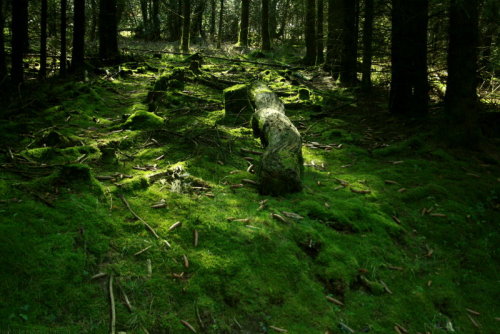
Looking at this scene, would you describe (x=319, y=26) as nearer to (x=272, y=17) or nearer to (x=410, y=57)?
(x=410, y=57)

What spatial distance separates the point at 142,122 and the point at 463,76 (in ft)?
22.3

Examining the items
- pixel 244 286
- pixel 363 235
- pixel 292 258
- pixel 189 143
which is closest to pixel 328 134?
pixel 189 143

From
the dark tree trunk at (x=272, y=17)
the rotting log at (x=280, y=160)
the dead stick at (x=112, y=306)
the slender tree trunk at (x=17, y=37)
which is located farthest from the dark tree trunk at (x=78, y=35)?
the dark tree trunk at (x=272, y=17)

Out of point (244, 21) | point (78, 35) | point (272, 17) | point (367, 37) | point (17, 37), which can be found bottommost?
point (17, 37)

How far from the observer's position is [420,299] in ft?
13.3

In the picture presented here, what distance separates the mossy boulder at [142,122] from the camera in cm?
756

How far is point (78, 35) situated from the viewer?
1200 centimetres

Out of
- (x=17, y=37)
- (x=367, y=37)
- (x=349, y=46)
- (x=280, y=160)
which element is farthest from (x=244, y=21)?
(x=280, y=160)

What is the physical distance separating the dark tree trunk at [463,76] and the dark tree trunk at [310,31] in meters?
12.5

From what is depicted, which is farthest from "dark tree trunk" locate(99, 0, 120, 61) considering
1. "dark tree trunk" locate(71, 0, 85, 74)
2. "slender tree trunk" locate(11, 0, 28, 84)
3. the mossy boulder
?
the mossy boulder

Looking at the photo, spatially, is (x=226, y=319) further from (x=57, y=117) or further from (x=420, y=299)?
(x=57, y=117)

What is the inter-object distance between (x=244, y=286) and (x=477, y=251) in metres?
3.48

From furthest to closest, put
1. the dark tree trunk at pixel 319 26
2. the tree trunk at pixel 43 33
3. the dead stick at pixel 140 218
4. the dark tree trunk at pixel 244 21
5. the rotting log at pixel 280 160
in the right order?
the dark tree trunk at pixel 244 21, the dark tree trunk at pixel 319 26, the tree trunk at pixel 43 33, the rotting log at pixel 280 160, the dead stick at pixel 140 218

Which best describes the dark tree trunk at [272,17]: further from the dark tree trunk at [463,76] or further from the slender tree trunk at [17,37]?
the dark tree trunk at [463,76]
